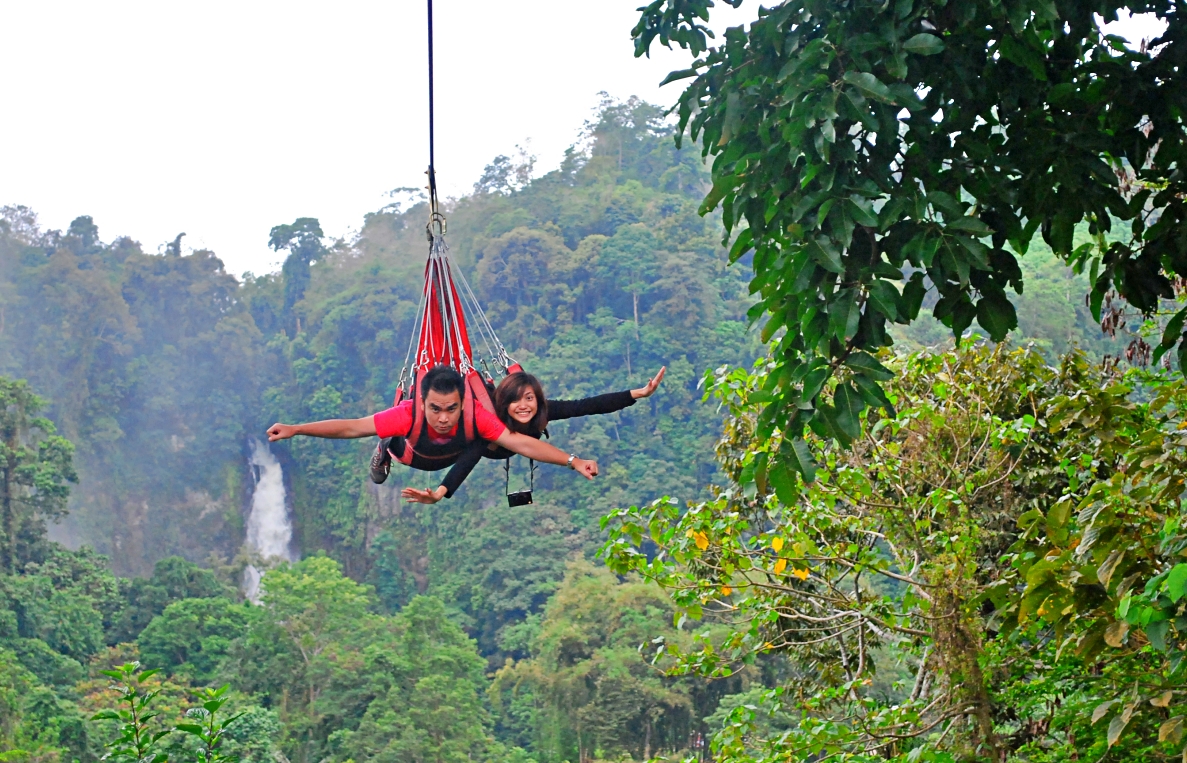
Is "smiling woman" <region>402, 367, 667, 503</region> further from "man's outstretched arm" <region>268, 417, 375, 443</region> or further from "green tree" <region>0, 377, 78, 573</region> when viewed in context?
"green tree" <region>0, 377, 78, 573</region>

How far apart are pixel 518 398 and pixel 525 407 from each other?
0.02m

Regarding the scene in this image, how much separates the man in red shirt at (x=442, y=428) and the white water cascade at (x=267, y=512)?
28.5 meters

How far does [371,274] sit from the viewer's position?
107 feet

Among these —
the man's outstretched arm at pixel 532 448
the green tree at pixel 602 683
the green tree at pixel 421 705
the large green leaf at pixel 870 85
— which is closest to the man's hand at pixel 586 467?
the man's outstretched arm at pixel 532 448

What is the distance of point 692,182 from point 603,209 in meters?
3.30

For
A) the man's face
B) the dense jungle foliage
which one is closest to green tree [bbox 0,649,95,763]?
the dense jungle foliage

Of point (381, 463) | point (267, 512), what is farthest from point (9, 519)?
point (381, 463)

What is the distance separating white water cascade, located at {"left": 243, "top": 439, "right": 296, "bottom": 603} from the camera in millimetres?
30812

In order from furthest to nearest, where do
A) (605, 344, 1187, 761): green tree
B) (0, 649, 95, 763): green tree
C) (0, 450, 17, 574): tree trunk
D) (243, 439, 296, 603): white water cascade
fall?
1. (243, 439, 296, 603): white water cascade
2. (0, 450, 17, 574): tree trunk
3. (0, 649, 95, 763): green tree
4. (605, 344, 1187, 761): green tree

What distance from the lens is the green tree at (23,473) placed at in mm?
20266

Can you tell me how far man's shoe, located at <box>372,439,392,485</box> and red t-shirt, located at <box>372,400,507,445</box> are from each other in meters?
0.22

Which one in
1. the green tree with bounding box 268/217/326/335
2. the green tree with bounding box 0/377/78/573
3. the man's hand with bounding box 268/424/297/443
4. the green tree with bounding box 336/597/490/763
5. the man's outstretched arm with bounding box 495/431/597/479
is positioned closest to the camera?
the man's hand with bounding box 268/424/297/443

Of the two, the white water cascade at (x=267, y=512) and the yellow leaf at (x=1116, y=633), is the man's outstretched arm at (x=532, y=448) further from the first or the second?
the white water cascade at (x=267, y=512)

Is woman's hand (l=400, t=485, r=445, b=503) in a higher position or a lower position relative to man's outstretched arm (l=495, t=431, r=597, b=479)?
lower
